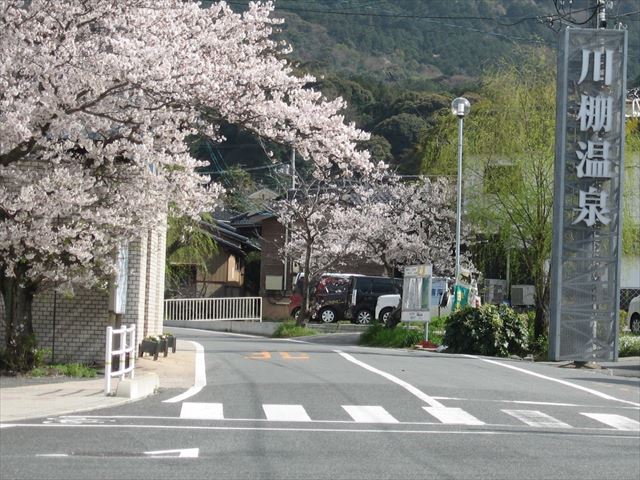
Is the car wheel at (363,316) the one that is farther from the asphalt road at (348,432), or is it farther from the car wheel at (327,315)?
the asphalt road at (348,432)

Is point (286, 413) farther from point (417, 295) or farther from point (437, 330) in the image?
point (437, 330)

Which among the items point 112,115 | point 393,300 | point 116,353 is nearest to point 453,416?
point 116,353

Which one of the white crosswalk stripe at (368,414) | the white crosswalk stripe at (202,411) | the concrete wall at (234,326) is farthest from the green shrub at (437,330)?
the white crosswalk stripe at (202,411)

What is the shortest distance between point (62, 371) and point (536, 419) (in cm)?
853

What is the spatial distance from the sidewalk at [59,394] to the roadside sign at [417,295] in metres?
12.1

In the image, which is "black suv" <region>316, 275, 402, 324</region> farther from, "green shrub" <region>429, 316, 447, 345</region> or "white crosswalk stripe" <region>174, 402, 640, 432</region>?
"white crosswalk stripe" <region>174, 402, 640, 432</region>

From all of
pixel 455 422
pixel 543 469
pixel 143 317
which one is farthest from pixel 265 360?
pixel 543 469

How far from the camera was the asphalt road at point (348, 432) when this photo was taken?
9.39 m

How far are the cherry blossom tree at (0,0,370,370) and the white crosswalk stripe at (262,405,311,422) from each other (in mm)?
4171

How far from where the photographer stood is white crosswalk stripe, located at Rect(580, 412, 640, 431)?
1336 cm

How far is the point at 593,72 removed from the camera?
87.7ft

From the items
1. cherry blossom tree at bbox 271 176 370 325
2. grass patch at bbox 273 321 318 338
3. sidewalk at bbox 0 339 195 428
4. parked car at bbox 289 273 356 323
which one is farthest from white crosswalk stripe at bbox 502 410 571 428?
parked car at bbox 289 273 356 323

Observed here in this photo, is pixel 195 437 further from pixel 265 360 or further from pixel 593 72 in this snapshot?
pixel 593 72

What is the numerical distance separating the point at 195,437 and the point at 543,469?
3.67 meters
